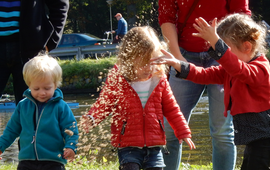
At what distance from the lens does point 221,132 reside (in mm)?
3254

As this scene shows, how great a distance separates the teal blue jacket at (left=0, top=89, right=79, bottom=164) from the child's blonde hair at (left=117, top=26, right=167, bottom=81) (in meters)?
0.52

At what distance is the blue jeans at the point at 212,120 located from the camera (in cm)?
325

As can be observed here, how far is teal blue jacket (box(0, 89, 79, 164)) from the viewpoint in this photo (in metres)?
2.88

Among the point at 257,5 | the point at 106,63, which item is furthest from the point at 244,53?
the point at 257,5

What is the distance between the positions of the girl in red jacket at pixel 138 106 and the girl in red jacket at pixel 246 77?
277mm

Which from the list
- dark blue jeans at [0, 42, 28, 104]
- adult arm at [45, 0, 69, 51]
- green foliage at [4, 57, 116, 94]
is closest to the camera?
dark blue jeans at [0, 42, 28, 104]

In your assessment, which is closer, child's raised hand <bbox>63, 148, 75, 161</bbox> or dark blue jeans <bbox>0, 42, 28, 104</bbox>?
child's raised hand <bbox>63, 148, 75, 161</bbox>

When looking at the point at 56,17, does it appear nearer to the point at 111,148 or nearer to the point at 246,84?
the point at 246,84

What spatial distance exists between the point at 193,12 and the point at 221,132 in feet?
3.15

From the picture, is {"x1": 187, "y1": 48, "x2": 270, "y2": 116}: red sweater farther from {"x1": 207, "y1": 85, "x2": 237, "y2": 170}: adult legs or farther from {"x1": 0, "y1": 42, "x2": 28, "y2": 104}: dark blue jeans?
{"x1": 0, "y1": 42, "x2": 28, "y2": 104}: dark blue jeans

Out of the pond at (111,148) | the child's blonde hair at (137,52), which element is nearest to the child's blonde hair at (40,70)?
the child's blonde hair at (137,52)

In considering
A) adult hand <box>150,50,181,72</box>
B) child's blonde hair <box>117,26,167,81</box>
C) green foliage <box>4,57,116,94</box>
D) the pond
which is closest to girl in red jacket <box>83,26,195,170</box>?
child's blonde hair <box>117,26,167,81</box>

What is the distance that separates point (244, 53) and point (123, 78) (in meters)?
0.86

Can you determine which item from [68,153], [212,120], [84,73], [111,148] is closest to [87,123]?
[68,153]
